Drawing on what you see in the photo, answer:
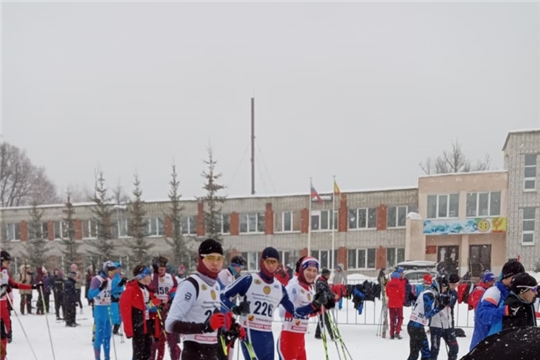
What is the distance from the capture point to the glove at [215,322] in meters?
4.26

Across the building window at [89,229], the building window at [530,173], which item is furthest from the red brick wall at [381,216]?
the building window at [89,229]

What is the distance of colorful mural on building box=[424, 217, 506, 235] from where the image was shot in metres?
28.7

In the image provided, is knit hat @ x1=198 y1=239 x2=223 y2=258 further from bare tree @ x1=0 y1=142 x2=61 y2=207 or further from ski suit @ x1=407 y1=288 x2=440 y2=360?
bare tree @ x1=0 y1=142 x2=61 y2=207

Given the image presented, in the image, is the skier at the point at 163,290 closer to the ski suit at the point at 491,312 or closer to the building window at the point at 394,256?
the ski suit at the point at 491,312

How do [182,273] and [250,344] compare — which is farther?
[182,273]

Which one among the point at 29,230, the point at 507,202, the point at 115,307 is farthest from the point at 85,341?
the point at 29,230

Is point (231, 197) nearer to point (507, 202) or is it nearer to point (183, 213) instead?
point (183, 213)

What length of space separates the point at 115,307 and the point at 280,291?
7400 mm

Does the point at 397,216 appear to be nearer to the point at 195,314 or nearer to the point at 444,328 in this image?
the point at 444,328

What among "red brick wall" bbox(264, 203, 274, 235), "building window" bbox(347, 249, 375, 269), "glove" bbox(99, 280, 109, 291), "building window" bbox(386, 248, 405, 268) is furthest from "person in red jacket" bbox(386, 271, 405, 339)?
"red brick wall" bbox(264, 203, 274, 235)

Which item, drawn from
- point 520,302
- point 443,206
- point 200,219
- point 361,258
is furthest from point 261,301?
point 200,219

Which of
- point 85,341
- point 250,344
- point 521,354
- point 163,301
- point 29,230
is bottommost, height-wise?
point 29,230

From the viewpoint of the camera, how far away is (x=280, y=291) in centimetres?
587

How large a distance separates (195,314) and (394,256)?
29.3 m
